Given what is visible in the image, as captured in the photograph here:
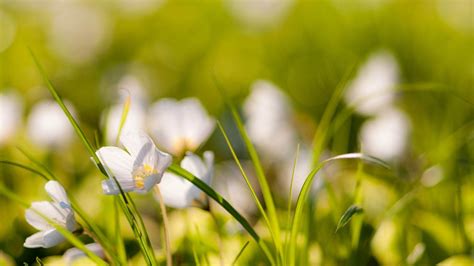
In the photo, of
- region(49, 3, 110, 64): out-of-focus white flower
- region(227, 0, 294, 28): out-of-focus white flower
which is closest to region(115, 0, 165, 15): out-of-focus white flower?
region(49, 3, 110, 64): out-of-focus white flower

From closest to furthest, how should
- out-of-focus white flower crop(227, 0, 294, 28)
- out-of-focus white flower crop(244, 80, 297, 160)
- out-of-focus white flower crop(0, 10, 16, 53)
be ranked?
out-of-focus white flower crop(244, 80, 297, 160) → out-of-focus white flower crop(0, 10, 16, 53) → out-of-focus white flower crop(227, 0, 294, 28)

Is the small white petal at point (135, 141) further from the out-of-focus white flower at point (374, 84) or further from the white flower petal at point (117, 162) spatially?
the out-of-focus white flower at point (374, 84)

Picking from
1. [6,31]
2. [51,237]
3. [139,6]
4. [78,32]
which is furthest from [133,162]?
[139,6]

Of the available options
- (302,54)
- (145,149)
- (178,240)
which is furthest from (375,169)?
(302,54)

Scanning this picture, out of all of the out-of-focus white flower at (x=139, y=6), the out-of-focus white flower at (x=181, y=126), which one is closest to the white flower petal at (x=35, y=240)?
the out-of-focus white flower at (x=181, y=126)

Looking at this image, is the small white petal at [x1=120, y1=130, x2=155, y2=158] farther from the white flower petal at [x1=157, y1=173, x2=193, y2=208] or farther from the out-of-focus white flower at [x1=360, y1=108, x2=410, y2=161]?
the out-of-focus white flower at [x1=360, y1=108, x2=410, y2=161]

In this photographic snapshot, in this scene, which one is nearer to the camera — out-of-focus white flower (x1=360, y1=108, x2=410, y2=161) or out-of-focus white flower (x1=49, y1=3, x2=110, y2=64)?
out-of-focus white flower (x1=360, y1=108, x2=410, y2=161)
